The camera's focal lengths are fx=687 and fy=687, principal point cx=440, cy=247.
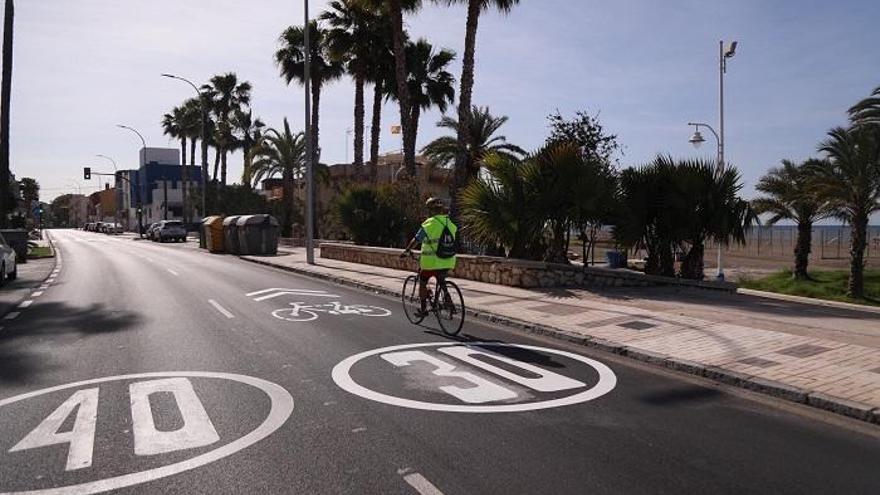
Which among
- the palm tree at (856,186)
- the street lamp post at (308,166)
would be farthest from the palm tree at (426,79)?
the palm tree at (856,186)

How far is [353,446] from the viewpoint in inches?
186

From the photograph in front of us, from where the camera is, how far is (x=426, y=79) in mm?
34219

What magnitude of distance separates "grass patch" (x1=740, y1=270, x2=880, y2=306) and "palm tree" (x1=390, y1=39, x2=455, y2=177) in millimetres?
16559

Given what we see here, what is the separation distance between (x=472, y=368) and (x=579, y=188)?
8.38 meters

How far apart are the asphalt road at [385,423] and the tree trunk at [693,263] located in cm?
796

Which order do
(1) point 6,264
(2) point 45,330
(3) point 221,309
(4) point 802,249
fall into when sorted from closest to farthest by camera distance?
(2) point 45,330
(3) point 221,309
(1) point 6,264
(4) point 802,249

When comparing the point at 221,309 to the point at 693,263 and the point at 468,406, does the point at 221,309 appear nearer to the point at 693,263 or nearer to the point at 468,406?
the point at 468,406

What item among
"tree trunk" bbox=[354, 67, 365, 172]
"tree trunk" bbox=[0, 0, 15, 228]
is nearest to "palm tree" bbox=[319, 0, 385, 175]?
"tree trunk" bbox=[354, 67, 365, 172]

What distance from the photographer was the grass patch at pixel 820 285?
2295 cm

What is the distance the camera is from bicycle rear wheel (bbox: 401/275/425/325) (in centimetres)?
1014

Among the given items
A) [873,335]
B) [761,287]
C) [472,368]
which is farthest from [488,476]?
[761,287]

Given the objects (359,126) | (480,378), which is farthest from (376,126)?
(480,378)

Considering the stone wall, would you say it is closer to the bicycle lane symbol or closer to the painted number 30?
the bicycle lane symbol

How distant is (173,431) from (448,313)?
4.95 metres
